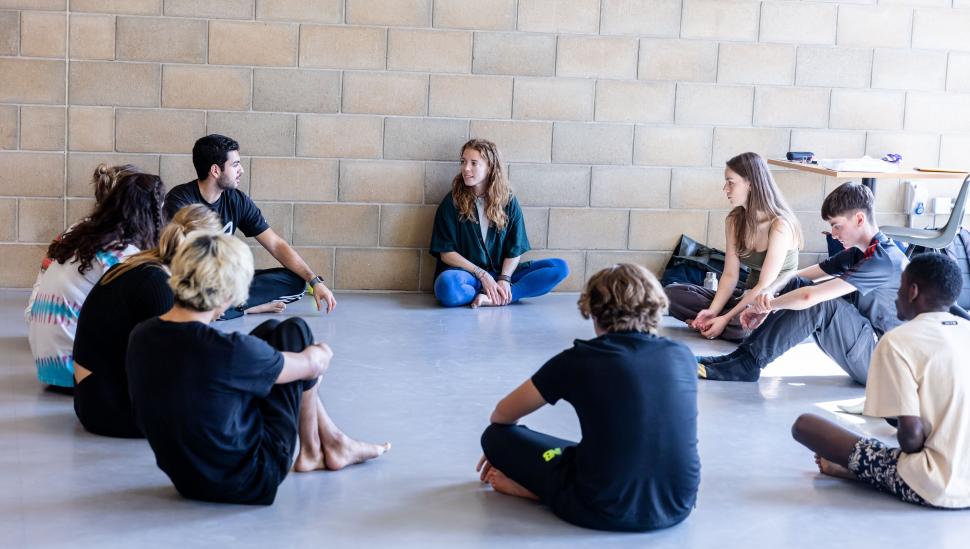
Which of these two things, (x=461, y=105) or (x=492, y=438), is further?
(x=461, y=105)

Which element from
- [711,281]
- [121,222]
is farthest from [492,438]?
[711,281]

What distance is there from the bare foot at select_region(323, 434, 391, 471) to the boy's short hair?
97 centimetres

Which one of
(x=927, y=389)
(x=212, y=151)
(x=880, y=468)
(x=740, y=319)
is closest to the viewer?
(x=927, y=389)

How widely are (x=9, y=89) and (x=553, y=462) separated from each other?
165 inches

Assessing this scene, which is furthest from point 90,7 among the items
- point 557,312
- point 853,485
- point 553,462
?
point 853,485

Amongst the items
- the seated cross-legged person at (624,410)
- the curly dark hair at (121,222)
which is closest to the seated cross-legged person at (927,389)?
the seated cross-legged person at (624,410)

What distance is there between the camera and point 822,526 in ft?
10.9

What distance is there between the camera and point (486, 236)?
645 centimetres

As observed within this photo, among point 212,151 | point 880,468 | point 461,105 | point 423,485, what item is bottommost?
point 423,485

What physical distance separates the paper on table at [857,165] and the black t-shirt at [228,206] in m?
3.09

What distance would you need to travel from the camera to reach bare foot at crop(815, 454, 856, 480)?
3.68 meters

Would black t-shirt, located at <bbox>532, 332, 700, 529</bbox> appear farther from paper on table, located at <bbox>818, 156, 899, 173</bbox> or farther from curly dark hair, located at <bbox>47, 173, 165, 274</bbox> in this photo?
paper on table, located at <bbox>818, 156, 899, 173</bbox>

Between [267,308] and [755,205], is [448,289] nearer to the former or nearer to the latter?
[267,308]

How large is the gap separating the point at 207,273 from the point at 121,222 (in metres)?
1.23
